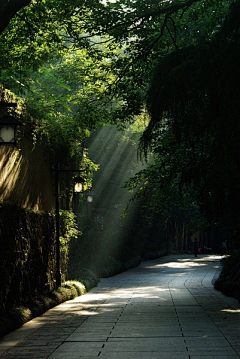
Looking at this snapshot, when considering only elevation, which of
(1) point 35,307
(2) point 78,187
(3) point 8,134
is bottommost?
(1) point 35,307

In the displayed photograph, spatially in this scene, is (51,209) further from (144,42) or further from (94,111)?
(144,42)

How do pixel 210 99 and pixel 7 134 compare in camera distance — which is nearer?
pixel 210 99

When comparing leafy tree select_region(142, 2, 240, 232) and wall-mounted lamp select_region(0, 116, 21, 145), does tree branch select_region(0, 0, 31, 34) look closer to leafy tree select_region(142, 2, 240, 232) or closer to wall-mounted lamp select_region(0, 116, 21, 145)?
wall-mounted lamp select_region(0, 116, 21, 145)

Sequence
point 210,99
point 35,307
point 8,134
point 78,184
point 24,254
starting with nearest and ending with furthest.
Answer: point 210,99
point 8,134
point 35,307
point 24,254
point 78,184

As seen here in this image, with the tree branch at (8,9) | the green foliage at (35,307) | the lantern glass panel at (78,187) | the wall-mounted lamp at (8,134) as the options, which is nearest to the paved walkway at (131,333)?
the green foliage at (35,307)

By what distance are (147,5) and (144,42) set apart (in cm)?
121

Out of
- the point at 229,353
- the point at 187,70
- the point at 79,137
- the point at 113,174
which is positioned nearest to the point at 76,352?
the point at 229,353

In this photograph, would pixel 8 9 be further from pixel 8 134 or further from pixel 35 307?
pixel 35 307

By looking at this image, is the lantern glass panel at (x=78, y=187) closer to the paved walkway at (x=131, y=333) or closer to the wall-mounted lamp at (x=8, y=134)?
the paved walkway at (x=131, y=333)

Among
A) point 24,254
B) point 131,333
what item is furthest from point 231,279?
point 131,333

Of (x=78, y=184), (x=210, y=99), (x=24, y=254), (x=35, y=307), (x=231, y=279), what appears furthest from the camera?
(x=231, y=279)

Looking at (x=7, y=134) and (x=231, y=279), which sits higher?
(x=7, y=134)

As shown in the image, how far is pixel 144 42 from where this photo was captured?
16.8m

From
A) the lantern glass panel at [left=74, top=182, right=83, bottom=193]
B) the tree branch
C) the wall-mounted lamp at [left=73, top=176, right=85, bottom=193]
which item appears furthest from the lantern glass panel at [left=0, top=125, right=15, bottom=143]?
the lantern glass panel at [left=74, top=182, right=83, bottom=193]
